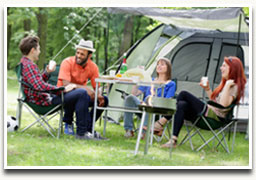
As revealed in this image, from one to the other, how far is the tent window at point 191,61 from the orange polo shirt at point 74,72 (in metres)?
2.71

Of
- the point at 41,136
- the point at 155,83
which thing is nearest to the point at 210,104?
the point at 155,83

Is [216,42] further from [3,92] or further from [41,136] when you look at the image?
[3,92]

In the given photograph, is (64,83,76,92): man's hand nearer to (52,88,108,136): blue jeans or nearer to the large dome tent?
(52,88,108,136): blue jeans

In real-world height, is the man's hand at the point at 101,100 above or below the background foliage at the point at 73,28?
Answer: below

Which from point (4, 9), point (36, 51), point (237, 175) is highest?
point (4, 9)

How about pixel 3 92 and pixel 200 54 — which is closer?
pixel 3 92

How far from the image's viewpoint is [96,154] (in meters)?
4.02

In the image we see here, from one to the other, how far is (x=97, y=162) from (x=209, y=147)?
5.71 ft

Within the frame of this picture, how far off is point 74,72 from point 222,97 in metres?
1.60

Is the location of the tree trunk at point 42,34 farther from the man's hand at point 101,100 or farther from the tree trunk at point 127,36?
the man's hand at point 101,100

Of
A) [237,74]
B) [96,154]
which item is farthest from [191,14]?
[96,154]

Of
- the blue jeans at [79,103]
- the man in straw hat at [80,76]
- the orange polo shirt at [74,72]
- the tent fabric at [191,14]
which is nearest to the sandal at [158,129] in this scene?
the man in straw hat at [80,76]

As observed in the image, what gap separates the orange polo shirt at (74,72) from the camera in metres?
4.79

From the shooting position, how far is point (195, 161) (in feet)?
13.7
